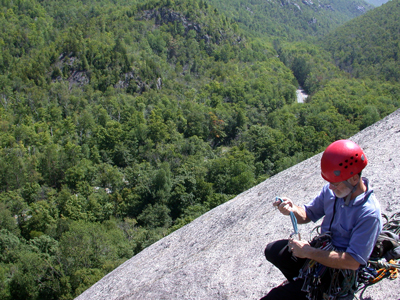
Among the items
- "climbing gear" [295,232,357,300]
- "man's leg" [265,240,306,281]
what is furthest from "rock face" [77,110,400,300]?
"man's leg" [265,240,306,281]

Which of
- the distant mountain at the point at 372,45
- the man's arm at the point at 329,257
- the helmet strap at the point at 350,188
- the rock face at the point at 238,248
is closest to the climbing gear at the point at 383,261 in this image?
the rock face at the point at 238,248

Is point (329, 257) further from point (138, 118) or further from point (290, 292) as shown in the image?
point (138, 118)

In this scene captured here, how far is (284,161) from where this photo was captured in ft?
→ 157

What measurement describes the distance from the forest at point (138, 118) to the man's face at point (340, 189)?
2676 cm

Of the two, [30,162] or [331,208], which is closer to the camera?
[331,208]

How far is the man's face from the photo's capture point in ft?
11.8

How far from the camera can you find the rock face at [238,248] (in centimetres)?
555

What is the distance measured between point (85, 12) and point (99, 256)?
137 metres

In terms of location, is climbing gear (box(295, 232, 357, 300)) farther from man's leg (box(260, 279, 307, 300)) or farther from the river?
the river

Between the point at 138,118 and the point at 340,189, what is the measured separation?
223 ft

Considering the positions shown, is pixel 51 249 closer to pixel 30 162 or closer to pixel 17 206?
pixel 17 206

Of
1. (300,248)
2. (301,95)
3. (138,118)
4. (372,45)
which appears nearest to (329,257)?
(300,248)

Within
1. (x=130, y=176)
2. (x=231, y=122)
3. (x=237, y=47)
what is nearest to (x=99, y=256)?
(x=130, y=176)

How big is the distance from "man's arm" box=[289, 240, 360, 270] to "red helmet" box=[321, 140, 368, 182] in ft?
2.84
